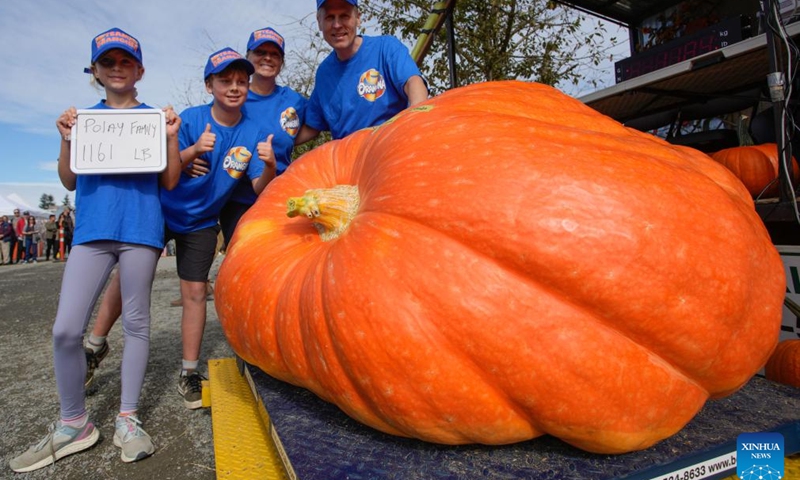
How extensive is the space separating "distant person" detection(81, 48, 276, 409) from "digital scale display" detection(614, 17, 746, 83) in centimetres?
393

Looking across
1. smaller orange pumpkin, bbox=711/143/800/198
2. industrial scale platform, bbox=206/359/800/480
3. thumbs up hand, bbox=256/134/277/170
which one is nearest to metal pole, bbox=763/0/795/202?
industrial scale platform, bbox=206/359/800/480

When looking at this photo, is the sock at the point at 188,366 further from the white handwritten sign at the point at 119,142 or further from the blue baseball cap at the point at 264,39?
the blue baseball cap at the point at 264,39

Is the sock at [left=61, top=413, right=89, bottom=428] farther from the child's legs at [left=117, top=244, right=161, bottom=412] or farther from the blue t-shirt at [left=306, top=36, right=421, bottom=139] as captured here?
the blue t-shirt at [left=306, top=36, right=421, bottom=139]

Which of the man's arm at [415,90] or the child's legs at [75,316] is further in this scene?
the man's arm at [415,90]

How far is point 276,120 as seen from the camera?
116 inches

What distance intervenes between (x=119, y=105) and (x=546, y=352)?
243 cm

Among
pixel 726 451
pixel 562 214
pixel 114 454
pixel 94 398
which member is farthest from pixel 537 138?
pixel 94 398

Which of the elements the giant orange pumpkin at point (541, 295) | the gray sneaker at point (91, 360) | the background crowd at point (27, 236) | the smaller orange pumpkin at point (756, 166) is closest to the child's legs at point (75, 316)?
the gray sneaker at point (91, 360)

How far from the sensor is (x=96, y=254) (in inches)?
87.0

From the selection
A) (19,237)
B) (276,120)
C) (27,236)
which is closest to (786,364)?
(276,120)

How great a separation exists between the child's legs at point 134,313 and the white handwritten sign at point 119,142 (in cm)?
40

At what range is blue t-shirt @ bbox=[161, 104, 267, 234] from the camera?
2701 mm

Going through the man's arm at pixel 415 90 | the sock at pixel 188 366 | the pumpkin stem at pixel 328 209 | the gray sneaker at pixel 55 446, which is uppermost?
the man's arm at pixel 415 90

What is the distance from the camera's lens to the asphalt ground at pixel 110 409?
2.18m
